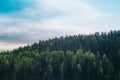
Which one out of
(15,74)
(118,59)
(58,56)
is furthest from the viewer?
(58,56)

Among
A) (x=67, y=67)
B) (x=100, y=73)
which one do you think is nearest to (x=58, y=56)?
(x=67, y=67)

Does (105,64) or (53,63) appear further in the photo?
(53,63)

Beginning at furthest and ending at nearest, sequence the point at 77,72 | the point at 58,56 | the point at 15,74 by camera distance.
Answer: the point at 58,56 → the point at 15,74 → the point at 77,72

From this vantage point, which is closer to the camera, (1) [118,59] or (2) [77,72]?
(2) [77,72]

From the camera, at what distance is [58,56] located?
18912 centimetres

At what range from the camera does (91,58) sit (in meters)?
169

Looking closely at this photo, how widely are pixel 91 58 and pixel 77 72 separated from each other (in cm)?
1905

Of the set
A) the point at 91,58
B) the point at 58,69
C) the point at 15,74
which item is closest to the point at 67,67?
the point at 58,69

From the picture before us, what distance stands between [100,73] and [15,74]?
45.8 metres

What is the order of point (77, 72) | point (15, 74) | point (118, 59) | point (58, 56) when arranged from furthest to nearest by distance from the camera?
point (58, 56)
point (118, 59)
point (15, 74)
point (77, 72)

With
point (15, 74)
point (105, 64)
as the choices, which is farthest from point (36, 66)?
point (105, 64)

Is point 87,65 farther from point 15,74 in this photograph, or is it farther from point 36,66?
point 15,74

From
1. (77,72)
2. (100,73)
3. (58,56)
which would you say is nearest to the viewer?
(100,73)

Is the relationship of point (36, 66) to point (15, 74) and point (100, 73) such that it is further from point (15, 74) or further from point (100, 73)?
point (100, 73)
